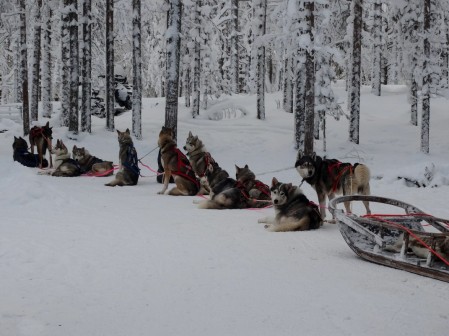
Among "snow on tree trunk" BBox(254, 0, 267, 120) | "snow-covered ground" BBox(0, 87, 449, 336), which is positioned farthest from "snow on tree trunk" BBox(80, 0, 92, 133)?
"snow-covered ground" BBox(0, 87, 449, 336)

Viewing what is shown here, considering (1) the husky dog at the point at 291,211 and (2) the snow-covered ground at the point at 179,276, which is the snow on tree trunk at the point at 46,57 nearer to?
(2) the snow-covered ground at the point at 179,276

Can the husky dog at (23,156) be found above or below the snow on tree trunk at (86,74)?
below

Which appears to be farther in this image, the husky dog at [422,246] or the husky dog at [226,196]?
the husky dog at [226,196]

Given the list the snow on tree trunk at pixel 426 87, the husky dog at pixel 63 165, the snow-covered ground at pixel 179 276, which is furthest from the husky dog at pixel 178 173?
the snow on tree trunk at pixel 426 87

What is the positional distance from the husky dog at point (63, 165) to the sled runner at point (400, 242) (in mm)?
9699

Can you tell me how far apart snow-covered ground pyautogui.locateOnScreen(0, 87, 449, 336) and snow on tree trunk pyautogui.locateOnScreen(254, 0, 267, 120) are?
1621 cm

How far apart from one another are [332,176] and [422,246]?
293cm

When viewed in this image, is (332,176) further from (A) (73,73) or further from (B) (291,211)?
(A) (73,73)

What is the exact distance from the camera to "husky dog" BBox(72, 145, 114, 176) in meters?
14.2

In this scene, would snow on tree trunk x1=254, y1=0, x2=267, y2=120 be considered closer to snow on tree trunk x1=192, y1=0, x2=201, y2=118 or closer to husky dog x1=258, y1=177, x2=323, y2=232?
snow on tree trunk x1=192, y1=0, x2=201, y2=118

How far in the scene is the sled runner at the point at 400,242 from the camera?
4.98 meters

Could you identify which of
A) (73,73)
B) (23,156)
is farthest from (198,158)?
(73,73)

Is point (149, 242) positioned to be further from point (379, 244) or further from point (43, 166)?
point (43, 166)

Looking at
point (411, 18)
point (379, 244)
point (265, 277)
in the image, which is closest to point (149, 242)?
point (265, 277)
